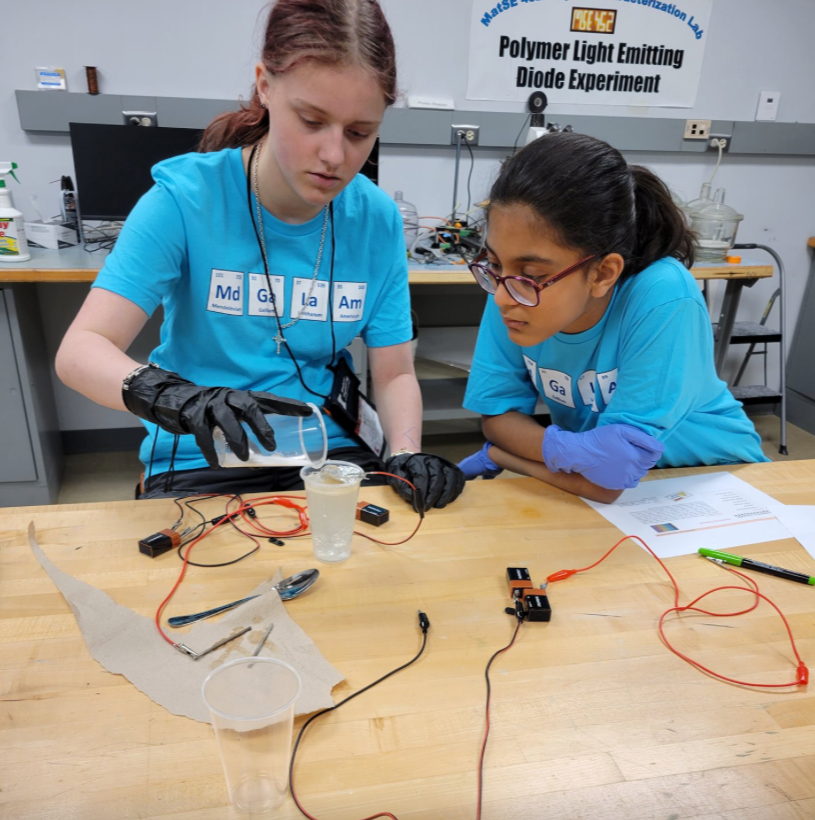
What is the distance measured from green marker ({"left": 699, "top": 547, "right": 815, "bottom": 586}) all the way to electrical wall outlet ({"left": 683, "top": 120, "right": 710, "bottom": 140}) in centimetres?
284

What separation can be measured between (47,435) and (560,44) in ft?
9.10

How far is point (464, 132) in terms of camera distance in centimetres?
291

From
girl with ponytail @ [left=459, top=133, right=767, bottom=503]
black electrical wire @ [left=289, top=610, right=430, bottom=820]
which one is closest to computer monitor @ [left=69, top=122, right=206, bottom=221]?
girl with ponytail @ [left=459, top=133, right=767, bottom=503]

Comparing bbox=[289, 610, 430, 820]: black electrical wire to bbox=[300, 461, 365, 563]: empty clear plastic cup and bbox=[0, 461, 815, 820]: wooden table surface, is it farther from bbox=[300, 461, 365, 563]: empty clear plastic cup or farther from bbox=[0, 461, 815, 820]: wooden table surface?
bbox=[300, 461, 365, 563]: empty clear plastic cup

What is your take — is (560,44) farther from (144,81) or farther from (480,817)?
(480,817)

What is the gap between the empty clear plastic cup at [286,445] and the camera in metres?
0.87

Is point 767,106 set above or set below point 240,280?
above

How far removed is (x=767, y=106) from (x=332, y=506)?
3400 millimetres

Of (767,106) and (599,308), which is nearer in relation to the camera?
(599,308)

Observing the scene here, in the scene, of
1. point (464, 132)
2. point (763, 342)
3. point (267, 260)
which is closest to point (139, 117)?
point (464, 132)

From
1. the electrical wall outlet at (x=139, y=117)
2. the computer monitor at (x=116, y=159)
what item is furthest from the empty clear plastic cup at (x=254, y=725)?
the electrical wall outlet at (x=139, y=117)

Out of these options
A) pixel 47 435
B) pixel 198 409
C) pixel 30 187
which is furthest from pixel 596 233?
pixel 30 187

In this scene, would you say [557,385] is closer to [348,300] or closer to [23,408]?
[348,300]

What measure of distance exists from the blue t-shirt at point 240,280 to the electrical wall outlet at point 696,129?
7.93ft
